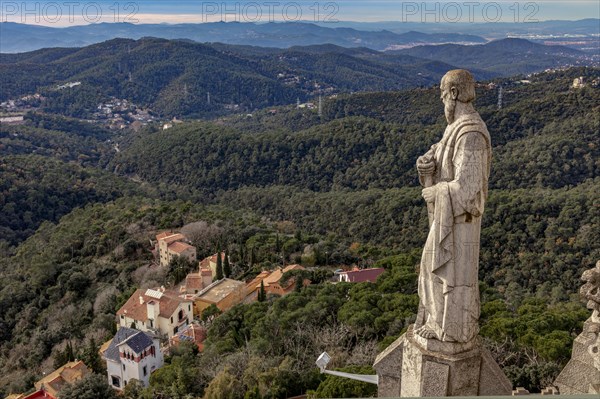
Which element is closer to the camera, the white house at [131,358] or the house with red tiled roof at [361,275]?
the white house at [131,358]

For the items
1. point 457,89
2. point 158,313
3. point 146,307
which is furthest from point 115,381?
point 457,89

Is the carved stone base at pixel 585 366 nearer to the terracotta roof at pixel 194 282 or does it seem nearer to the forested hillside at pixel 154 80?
the terracotta roof at pixel 194 282

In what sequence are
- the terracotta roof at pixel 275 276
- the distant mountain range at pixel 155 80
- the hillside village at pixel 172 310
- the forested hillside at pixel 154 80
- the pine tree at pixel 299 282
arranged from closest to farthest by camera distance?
the hillside village at pixel 172 310 → the pine tree at pixel 299 282 → the terracotta roof at pixel 275 276 → the forested hillside at pixel 154 80 → the distant mountain range at pixel 155 80

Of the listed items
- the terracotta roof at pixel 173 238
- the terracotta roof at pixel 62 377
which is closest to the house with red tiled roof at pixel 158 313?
the terracotta roof at pixel 62 377

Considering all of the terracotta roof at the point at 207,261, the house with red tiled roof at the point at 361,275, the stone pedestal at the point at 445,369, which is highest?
the stone pedestal at the point at 445,369

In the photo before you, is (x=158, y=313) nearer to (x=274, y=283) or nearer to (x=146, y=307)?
(x=146, y=307)

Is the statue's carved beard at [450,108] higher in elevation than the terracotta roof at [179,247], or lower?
higher

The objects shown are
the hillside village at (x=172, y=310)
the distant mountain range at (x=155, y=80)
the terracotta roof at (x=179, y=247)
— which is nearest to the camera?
the hillside village at (x=172, y=310)

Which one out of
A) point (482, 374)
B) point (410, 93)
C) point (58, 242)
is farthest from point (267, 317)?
point (410, 93)
